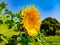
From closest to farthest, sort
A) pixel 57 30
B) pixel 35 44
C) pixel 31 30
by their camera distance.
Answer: pixel 31 30, pixel 35 44, pixel 57 30

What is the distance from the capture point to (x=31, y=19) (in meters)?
1.37

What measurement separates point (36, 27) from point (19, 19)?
12cm

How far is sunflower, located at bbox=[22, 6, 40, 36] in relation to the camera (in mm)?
1341

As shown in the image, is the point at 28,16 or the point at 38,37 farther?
the point at 38,37

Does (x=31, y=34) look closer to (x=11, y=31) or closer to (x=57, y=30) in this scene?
(x=11, y=31)

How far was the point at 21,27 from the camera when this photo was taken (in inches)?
55.6

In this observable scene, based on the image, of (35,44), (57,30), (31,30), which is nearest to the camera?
(31,30)

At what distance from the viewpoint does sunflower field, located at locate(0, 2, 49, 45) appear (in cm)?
135

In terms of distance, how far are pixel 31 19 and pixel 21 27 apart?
0.08m

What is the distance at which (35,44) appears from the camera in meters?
1.47

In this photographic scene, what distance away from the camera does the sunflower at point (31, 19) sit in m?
1.34

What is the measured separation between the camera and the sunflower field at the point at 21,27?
4.43 feet

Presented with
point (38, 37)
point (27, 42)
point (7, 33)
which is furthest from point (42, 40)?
point (7, 33)

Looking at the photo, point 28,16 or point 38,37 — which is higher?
point 28,16
